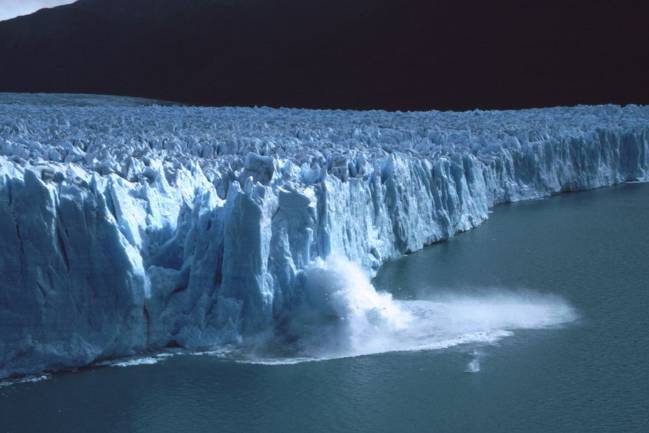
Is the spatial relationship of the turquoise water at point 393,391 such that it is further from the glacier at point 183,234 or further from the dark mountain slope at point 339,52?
the dark mountain slope at point 339,52

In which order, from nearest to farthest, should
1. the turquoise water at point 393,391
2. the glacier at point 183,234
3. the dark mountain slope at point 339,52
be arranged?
the turquoise water at point 393,391 → the glacier at point 183,234 → the dark mountain slope at point 339,52

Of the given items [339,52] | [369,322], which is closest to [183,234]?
[369,322]

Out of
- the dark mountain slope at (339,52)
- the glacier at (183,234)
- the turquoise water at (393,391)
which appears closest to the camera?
the turquoise water at (393,391)

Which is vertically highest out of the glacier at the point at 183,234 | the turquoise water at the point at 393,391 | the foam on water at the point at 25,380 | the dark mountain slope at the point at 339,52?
the dark mountain slope at the point at 339,52

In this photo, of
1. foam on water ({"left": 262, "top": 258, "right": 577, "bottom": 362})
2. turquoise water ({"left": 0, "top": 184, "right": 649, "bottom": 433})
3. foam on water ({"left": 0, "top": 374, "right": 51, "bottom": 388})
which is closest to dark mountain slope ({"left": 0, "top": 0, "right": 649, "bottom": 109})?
foam on water ({"left": 262, "top": 258, "right": 577, "bottom": 362})

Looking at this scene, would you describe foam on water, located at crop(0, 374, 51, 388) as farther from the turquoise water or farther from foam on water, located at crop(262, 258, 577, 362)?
foam on water, located at crop(262, 258, 577, 362)

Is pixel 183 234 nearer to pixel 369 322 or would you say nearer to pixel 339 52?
pixel 369 322

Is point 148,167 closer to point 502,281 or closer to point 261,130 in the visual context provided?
point 502,281

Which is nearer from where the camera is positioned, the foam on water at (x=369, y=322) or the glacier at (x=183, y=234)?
the glacier at (x=183, y=234)

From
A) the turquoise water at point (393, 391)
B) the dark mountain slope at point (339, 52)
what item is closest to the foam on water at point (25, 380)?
the turquoise water at point (393, 391)

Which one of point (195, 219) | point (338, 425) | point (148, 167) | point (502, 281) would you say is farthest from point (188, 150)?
point (338, 425)
